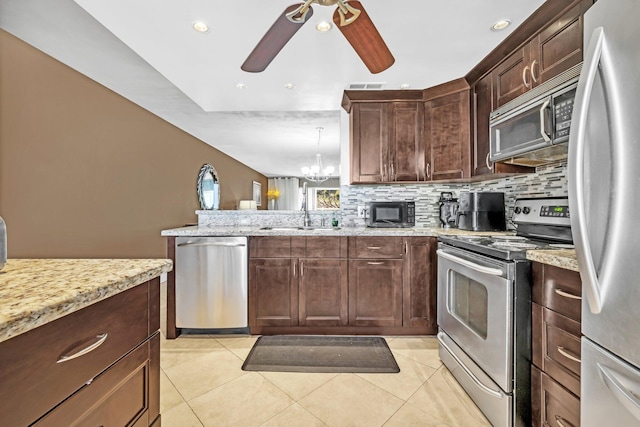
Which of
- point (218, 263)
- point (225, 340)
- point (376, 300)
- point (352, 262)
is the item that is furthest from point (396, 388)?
point (218, 263)

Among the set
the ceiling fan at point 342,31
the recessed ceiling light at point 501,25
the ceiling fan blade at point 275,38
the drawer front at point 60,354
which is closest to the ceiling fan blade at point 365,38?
the ceiling fan at point 342,31

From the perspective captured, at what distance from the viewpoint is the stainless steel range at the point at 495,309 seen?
1337mm

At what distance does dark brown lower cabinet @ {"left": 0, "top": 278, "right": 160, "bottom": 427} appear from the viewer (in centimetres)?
53

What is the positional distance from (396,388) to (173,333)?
1854 mm

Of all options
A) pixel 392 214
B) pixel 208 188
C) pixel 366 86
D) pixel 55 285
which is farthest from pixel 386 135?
pixel 208 188

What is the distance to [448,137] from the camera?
263 cm

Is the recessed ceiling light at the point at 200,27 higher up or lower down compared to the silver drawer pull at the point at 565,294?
higher up

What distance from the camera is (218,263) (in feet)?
7.89

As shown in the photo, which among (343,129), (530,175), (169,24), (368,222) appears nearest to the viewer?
(169,24)

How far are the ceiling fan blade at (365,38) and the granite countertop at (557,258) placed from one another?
129 cm

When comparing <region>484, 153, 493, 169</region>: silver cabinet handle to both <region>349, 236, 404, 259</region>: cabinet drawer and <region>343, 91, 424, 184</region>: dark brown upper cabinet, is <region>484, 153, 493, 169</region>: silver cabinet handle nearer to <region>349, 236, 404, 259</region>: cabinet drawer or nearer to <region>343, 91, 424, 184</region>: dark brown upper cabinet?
<region>343, 91, 424, 184</region>: dark brown upper cabinet

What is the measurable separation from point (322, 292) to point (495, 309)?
53.2 inches

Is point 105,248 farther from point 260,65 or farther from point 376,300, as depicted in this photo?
point 376,300

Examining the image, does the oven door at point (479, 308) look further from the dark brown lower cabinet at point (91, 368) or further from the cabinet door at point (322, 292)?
the dark brown lower cabinet at point (91, 368)
